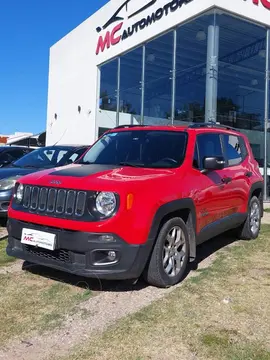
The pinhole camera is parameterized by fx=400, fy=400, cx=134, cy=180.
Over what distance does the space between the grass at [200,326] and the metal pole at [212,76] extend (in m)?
8.32

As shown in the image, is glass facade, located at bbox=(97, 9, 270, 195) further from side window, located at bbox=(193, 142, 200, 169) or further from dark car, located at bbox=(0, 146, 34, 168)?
side window, located at bbox=(193, 142, 200, 169)

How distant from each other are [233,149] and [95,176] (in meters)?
2.81

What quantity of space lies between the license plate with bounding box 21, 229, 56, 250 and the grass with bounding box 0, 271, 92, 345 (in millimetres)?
493

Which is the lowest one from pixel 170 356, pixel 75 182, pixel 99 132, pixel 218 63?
pixel 170 356

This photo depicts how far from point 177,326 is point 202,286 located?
1045 millimetres

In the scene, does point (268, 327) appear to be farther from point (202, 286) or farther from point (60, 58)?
point (60, 58)

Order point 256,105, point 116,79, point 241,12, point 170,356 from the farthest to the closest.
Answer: point 116,79, point 256,105, point 241,12, point 170,356

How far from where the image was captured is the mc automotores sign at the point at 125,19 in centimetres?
1364

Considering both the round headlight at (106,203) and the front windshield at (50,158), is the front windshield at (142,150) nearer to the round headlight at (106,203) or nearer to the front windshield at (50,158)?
the round headlight at (106,203)

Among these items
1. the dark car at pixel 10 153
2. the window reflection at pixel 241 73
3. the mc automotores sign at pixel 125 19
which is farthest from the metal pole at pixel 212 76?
the dark car at pixel 10 153

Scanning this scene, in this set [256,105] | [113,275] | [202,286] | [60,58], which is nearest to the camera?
[113,275]

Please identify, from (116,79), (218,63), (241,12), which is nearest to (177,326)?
(218,63)

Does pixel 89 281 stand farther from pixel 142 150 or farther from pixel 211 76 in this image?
pixel 211 76

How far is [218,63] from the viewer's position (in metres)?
12.5
